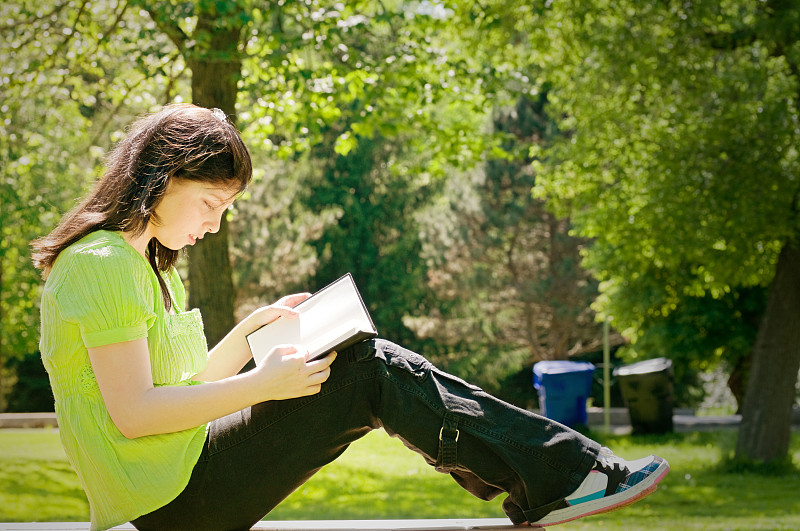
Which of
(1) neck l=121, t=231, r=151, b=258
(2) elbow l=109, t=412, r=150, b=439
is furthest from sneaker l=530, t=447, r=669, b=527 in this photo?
(1) neck l=121, t=231, r=151, b=258

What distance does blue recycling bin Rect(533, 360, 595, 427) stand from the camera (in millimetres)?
11953

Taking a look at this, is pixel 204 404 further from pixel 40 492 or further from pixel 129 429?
pixel 40 492

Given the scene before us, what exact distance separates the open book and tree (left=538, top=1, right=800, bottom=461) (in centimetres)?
658

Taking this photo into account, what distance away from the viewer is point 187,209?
2137mm

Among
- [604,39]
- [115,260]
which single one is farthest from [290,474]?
[604,39]

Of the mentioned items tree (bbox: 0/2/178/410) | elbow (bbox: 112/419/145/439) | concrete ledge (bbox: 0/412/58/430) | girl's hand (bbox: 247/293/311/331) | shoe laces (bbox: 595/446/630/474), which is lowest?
concrete ledge (bbox: 0/412/58/430)

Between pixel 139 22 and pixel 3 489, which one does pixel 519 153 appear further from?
pixel 3 489

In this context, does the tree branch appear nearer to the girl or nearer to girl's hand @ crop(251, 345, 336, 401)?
the girl

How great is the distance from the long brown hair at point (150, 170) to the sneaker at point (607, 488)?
47.0 inches

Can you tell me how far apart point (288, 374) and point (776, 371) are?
27.0ft

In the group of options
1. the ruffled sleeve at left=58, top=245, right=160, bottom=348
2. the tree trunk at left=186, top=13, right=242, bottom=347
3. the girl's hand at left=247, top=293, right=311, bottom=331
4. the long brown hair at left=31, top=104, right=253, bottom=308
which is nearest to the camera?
the ruffled sleeve at left=58, top=245, right=160, bottom=348

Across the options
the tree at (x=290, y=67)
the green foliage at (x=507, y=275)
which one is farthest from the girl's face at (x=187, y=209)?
the green foliage at (x=507, y=275)

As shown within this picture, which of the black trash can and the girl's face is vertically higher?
the girl's face

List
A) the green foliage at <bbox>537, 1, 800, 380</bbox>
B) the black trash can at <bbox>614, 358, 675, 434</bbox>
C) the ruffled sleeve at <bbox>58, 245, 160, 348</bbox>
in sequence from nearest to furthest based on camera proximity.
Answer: the ruffled sleeve at <bbox>58, 245, 160, 348</bbox> < the green foliage at <bbox>537, 1, 800, 380</bbox> < the black trash can at <bbox>614, 358, 675, 434</bbox>
